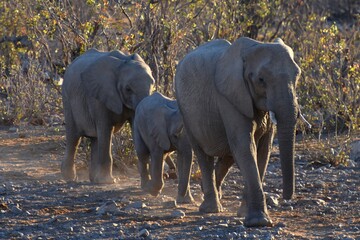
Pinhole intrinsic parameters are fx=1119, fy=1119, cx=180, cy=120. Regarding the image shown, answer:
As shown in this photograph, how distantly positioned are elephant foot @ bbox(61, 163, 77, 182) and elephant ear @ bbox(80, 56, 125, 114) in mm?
857

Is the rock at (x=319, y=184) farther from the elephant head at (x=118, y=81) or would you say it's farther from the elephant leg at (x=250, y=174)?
the elephant leg at (x=250, y=174)

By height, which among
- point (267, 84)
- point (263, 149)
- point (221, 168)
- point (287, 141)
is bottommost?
point (221, 168)

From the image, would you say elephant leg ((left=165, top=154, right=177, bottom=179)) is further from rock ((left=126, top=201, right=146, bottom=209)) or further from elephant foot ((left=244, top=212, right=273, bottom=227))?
elephant foot ((left=244, top=212, right=273, bottom=227))

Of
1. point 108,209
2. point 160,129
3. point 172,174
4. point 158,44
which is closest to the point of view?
point 108,209

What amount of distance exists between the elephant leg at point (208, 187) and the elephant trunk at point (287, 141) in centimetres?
118

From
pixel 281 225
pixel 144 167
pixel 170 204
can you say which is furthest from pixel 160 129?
pixel 281 225

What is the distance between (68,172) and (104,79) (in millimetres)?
1128

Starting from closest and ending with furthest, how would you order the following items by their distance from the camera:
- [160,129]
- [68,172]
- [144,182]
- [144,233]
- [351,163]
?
[144,233] → [160,129] → [144,182] → [68,172] → [351,163]

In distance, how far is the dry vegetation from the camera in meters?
12.8

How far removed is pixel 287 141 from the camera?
7973 mm

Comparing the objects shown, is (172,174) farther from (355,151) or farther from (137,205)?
(355,151)

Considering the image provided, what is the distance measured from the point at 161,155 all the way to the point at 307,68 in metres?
5.04

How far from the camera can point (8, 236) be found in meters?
8.09

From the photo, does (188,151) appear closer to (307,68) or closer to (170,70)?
(170,70)
